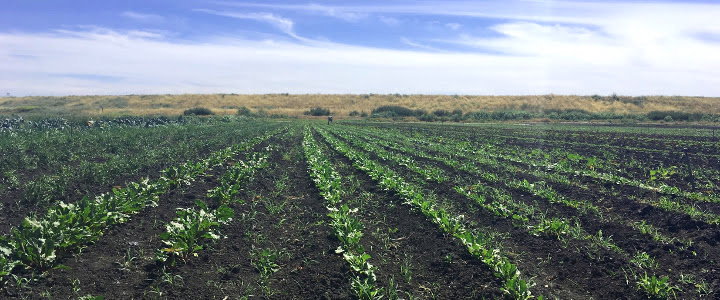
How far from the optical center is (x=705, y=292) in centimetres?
539

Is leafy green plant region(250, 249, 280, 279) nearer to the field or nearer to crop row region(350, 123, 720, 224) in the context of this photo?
the field

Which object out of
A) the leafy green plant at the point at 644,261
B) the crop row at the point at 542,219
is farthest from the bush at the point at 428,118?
the leafy green plant at the point at 644,261

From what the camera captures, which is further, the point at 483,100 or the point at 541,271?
the point at 483,100

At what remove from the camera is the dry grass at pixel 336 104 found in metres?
79.2

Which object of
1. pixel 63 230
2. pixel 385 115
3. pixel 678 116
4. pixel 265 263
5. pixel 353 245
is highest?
pixel 678 116

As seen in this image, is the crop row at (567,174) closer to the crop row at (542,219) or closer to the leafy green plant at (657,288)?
the crop row at (542,219)

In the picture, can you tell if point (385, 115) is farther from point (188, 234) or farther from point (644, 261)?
point (188, 234)

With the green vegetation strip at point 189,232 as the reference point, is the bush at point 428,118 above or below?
below

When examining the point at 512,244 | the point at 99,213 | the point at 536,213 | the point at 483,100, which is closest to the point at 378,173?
the point at 536,213

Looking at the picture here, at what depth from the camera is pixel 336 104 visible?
103m

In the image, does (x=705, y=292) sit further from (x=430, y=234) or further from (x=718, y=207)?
(x=718, y=207)

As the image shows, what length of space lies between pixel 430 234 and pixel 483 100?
96.5 meters

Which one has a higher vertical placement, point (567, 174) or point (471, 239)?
point (471, 239)

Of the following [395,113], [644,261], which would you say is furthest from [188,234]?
[395,113]
